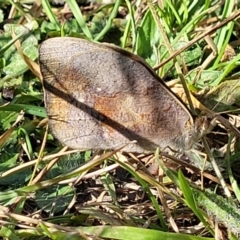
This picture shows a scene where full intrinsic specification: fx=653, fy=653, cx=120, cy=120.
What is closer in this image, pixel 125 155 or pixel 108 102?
pixel 108 102

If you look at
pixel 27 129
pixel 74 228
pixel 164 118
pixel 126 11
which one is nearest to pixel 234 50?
pixel 126 11

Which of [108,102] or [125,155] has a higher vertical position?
[108,102]

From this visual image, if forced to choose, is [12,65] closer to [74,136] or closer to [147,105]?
[74,136]
